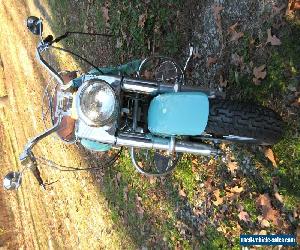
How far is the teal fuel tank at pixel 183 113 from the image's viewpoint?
3.21 m

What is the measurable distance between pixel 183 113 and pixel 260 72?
1.29 meters

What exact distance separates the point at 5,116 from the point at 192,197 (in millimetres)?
6626

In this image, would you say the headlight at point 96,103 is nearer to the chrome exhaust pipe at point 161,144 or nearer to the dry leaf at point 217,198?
the chrome exhaust pipe at point 161,144

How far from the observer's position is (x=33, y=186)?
28.9ft

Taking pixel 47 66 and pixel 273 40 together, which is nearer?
pixel 47 66

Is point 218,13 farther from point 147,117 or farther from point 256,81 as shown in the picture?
point 147,117

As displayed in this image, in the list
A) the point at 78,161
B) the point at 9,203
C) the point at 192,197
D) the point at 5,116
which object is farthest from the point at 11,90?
the point at 192,197

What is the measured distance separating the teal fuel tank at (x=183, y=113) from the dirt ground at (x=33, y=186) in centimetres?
320

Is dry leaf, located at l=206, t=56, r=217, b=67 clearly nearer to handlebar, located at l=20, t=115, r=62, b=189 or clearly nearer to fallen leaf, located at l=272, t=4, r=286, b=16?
fallen leaf, located at l=272, t=4, r=286, b=16

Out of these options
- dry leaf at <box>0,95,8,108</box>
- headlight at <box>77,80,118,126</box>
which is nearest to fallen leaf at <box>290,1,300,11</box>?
headlight at <box>77,80,118,126</box>

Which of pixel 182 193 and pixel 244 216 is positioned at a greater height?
pixel 244 216

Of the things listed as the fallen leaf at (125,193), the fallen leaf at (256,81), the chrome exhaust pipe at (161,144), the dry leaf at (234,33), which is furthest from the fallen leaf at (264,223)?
the fallen leaf at (125,193)

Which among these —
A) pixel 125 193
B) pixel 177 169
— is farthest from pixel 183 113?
pixel 125 193

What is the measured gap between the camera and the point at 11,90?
9805 mm
